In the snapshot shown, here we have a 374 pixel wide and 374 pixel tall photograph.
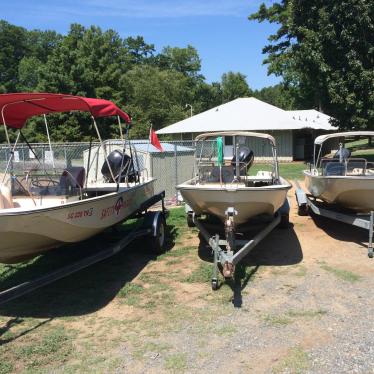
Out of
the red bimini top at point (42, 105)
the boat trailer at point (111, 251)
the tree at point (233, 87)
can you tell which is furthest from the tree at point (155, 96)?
the red bimini top at point (42, 105)

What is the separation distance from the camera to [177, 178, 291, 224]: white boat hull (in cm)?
688

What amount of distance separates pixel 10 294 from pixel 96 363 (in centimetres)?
154

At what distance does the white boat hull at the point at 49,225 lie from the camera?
5168mm

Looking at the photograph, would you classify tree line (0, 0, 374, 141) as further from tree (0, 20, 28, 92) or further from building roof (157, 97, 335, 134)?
building roof (157, 97, 335, 134)

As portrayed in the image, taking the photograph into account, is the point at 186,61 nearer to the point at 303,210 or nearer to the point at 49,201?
the point at 303,210

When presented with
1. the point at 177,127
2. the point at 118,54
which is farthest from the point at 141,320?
the point at 118,54

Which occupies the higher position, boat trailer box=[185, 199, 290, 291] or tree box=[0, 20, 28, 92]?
tree box=[0, 20, 28, 92]

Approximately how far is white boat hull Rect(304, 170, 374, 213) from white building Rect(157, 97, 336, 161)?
66.3ft

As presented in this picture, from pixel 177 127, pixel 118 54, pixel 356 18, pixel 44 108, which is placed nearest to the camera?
pixel 44 108

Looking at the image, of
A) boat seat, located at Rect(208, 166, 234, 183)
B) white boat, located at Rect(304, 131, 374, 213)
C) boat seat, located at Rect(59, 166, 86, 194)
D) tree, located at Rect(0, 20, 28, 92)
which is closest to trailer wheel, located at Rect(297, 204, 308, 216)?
white boat, located at Rect(304, 131, 374, 213)

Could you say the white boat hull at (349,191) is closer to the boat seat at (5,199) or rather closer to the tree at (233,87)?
the boat seat at (5,199)

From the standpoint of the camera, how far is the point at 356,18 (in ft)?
63.3

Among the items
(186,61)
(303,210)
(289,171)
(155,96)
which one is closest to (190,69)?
(186,61)

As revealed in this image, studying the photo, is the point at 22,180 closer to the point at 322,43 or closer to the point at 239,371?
Result: the point at 239,371
